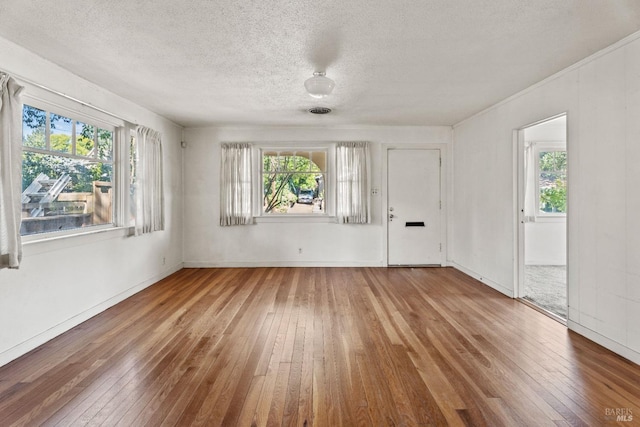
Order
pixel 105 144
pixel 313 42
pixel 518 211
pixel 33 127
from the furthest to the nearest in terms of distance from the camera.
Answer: pixel 518 211, pixel 105 144, pixel 33 127, pixel 313 42

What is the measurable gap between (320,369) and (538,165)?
18.6 ft

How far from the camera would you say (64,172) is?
319 centimetres

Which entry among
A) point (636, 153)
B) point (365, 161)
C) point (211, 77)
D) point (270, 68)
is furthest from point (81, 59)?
point (636, 153)

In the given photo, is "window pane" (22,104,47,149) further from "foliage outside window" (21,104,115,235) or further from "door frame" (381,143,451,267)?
"door frame" (381,143,451,267)

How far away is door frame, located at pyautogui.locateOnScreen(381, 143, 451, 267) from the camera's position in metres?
5.74

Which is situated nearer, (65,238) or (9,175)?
(9,175)

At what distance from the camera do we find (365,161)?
564 cm

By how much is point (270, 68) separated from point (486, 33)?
1.83m

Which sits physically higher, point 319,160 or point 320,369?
point 319,160

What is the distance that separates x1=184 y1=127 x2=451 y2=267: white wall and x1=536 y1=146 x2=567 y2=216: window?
5.96 feet

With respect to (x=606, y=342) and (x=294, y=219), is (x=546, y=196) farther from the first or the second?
(x=294, y=219)

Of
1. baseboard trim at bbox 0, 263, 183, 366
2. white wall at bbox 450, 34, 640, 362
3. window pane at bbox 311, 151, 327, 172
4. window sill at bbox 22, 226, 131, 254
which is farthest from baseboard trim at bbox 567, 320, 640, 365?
window sill at bbox 22, 226, 131, 254

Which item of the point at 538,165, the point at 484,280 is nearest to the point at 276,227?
the point at 484,280

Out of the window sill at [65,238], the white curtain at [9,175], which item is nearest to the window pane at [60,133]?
the white curtain at [9,175]
